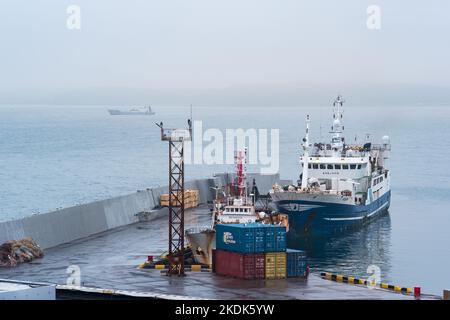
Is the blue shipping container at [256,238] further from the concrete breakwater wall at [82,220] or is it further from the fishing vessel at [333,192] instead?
the fishing vessel at [333,192]

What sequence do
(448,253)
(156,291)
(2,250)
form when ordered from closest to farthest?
Answer: 1. (156,291)
2. (2,250)
3. (448,253)

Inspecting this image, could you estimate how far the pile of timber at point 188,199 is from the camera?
82938 millimetres

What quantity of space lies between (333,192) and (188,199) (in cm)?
1194

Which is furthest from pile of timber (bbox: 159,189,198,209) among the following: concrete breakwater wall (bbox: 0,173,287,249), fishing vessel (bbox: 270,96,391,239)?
fishing vessel (bbox: 270,96,391,239)

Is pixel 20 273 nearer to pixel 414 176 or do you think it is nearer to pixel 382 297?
pixel 382 297

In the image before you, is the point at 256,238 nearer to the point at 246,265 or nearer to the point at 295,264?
the point at 246,265

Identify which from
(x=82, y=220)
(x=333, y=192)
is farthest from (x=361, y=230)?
(x=82, y=220)

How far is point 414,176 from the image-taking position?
154875 millimetres

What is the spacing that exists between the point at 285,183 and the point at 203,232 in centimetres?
4556

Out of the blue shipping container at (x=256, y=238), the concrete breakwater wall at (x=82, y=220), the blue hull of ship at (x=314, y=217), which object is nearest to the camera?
the blue shipping container at (x=256, y=238)

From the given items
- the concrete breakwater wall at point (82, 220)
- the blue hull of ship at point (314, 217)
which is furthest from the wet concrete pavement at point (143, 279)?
the blue hull of ship at point (314, 217)

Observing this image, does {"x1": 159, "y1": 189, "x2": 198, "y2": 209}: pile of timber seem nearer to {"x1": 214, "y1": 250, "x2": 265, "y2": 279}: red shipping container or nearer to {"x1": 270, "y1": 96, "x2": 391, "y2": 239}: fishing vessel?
{"x1": 270, "y1": 96, "x2": 391, "y2": 239}: fishing vessel

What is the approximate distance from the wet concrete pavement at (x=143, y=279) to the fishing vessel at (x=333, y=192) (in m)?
19.0
